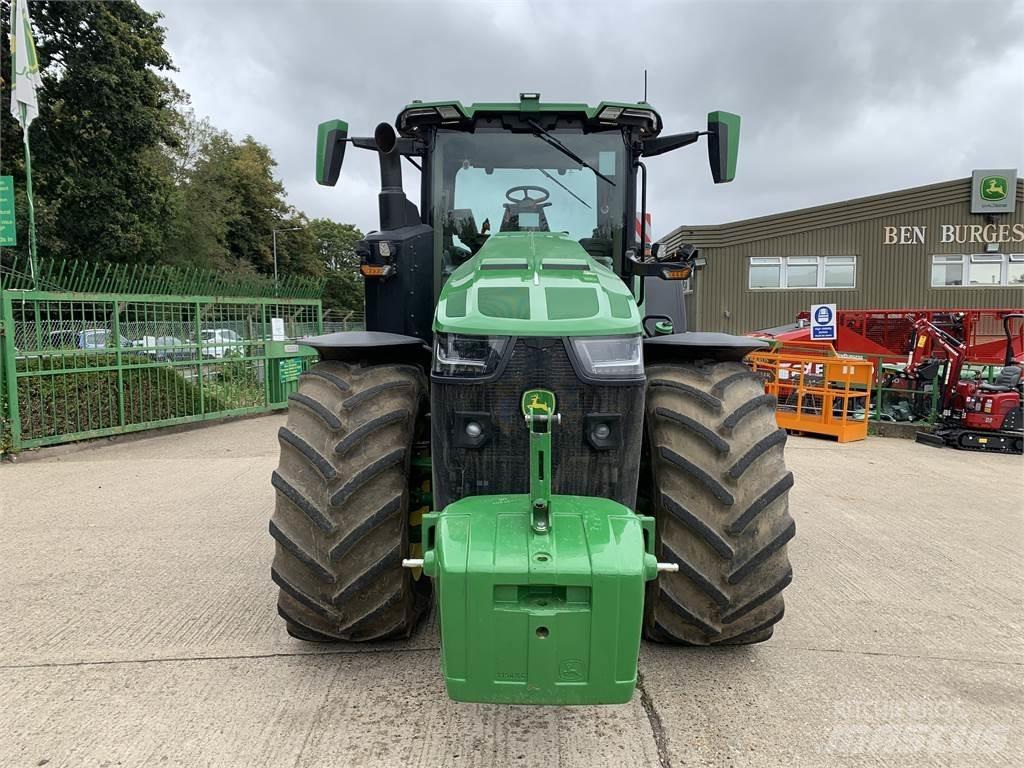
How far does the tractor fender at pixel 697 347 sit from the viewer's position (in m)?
3.21

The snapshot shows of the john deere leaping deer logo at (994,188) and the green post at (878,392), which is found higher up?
the john deere leaping deer logo at (994,188)

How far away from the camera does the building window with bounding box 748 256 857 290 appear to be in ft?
75.9

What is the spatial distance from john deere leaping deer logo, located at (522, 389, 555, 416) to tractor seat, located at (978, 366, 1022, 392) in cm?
1023

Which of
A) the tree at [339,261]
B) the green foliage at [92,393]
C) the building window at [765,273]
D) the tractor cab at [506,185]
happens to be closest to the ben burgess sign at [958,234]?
the building window at [765,273]

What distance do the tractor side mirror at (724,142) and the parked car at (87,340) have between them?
7.97 meters

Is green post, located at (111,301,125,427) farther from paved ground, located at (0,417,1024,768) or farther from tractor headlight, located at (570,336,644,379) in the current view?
tractor headlight, located at (570,336,644,379)

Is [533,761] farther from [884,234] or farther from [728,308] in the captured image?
[884,234]

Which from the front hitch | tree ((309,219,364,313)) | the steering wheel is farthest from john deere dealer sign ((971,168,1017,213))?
tree ((309,219,364,313))

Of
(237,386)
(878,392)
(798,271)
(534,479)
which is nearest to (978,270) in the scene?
(798,271)

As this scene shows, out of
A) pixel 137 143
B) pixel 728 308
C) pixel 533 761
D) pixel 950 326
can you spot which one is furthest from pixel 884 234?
pixel 533 761

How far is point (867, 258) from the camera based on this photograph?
2300 centimetres

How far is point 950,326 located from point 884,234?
1250 cm

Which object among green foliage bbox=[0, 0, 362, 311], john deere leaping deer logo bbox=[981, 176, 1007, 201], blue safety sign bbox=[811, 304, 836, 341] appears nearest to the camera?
blue safety sign bbox=[811, 304, 836, 341]

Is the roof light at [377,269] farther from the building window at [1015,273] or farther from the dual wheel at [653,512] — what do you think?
the building window at [1015,273]
